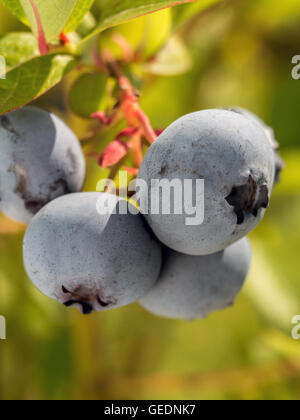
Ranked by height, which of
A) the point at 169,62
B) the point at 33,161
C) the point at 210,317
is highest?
the point at 169,62

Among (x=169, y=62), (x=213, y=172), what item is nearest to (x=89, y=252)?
(x=213, y=172)

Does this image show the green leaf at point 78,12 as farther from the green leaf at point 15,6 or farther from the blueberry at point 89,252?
the blueberry at point 89,252

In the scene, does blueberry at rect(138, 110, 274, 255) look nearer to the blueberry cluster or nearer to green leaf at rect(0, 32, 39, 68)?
the blueberry cluster

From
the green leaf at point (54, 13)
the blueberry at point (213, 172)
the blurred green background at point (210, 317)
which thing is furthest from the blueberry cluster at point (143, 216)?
the blurred green background at point (210, 317)

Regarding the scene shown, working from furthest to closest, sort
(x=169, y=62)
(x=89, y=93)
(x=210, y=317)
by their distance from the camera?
(x=210, y=317) → (x=169, y=62) → (x=89, y=93)

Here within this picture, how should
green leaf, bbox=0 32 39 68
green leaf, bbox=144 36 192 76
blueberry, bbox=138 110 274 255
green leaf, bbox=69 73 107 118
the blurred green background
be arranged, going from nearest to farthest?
blueberry, bbox=138 110 274 255 < green leaf, bbox=0 32 39 68 < green leaf, bbox=69 73 107 118 < green leaf, bbox=144 36 192 76 < the blurred green background

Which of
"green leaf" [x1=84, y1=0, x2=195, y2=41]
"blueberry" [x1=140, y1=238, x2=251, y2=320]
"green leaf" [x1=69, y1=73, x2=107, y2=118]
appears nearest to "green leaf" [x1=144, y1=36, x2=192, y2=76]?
"green leaf" [x1=69, y1=73, x2=107, y2=118]

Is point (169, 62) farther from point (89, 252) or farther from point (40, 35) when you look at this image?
point (89, 252)
